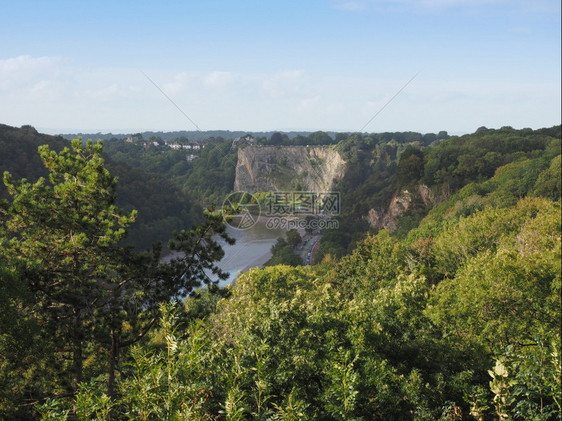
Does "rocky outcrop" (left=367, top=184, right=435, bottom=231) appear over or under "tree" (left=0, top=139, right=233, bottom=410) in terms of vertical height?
under

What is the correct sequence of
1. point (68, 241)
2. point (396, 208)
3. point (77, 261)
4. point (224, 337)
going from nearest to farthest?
point (68, 241)
point (77, 261)
point (224, 337)
point (396, 208)

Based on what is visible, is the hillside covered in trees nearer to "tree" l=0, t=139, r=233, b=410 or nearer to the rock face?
"tree" l=0, t=139, r=233, b=410

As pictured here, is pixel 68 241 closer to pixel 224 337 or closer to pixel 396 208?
pixel 224 337

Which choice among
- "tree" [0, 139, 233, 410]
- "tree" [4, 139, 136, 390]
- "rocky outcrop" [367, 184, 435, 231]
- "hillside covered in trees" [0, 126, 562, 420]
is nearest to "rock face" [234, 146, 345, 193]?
"rocky outcrop" [367, 184, 435, 231]

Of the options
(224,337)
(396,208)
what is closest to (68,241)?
(224,337)

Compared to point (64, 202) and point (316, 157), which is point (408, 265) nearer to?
point (64, 202)

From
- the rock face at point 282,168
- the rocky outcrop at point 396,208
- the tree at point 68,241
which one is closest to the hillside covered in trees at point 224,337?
the tree at point 68,241
